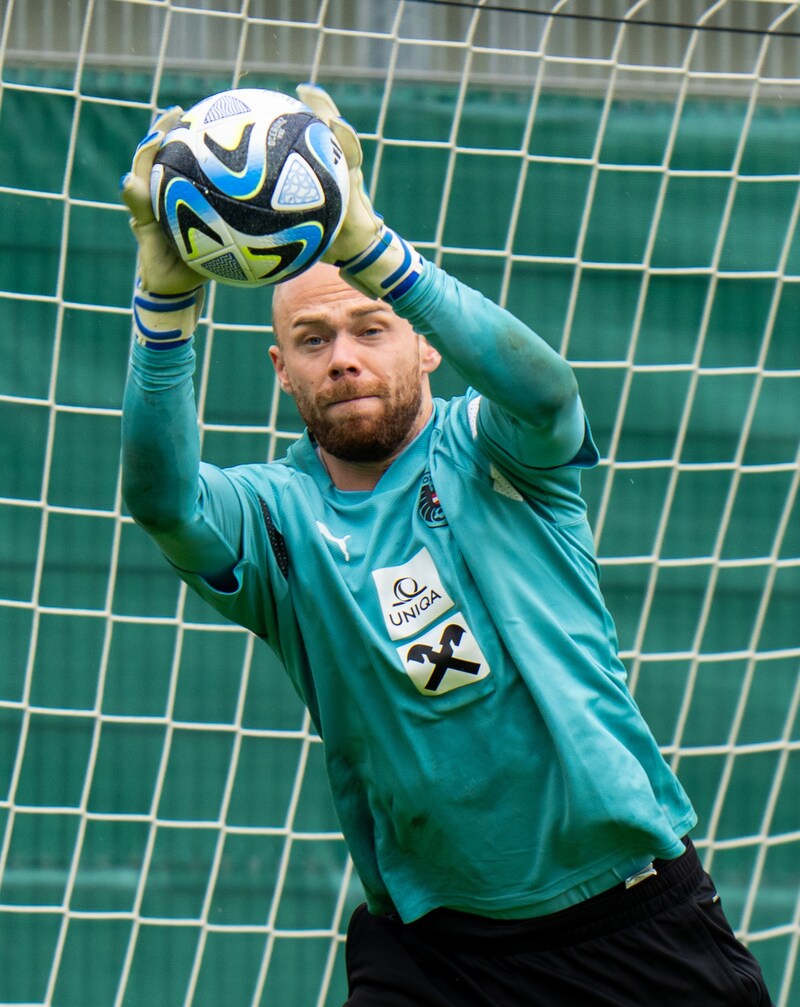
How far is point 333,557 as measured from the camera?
2.29 meters

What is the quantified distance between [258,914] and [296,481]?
6.61 ft

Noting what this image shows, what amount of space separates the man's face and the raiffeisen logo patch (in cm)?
22

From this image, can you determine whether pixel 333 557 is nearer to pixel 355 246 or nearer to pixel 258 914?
pixel 355 246

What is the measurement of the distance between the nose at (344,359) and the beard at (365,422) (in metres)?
0.02

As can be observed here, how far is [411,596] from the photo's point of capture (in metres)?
2.22

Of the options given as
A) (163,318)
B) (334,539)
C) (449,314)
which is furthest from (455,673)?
(163,318)

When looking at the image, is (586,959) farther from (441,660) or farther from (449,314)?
(449,314)

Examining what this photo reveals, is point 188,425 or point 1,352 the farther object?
point 1,352

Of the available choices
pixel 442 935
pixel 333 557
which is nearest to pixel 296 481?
pixel 333 557

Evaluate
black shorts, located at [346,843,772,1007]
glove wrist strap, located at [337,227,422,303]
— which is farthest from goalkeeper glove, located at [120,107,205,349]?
black shorts, located at [346,843,772,1007]

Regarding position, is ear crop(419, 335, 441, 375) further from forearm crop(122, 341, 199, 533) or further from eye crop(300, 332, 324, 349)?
forearm crop(122, 341, 199, 533)

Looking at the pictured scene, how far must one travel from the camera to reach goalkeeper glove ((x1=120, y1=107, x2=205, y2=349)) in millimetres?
1911

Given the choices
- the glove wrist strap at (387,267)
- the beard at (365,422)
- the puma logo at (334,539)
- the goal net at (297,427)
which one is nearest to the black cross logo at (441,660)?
the puma logo at (334,539)

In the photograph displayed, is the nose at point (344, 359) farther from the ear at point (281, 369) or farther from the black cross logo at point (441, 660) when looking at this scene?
the black cross logo at point (441, 660)
